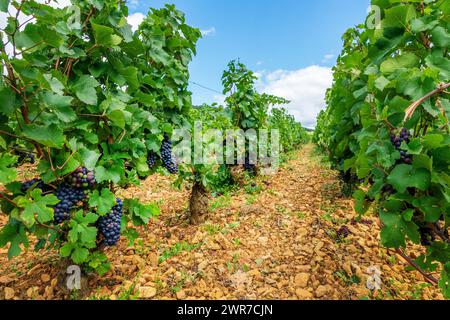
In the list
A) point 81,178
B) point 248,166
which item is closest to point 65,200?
point 81,178

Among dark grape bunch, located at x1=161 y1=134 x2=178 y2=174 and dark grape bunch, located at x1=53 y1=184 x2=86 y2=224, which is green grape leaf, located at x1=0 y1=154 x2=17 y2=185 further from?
dark grape bunch, located at x1=161 y1=134 x2=178 y2=174

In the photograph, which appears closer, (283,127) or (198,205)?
(198,205)

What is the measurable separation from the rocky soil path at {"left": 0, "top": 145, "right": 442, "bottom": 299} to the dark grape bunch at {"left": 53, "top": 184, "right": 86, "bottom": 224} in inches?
39.6

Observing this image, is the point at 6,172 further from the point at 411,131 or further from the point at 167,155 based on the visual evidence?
the point at 411,131

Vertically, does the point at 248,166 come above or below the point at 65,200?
above

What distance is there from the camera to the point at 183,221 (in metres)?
4.46

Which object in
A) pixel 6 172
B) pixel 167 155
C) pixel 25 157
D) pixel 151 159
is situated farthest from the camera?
pixel 167 155

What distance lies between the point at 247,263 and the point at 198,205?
1385 millimetres

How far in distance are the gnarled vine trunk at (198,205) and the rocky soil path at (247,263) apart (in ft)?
0.57

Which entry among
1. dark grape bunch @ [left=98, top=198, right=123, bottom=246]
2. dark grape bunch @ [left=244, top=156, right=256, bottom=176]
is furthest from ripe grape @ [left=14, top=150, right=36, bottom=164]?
dark grape bunch @ [left=244, top=156, right=256, bottom=176]

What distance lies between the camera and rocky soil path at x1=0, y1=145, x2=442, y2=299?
271cm

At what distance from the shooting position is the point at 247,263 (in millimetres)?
3268
